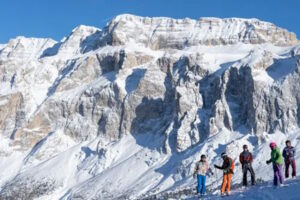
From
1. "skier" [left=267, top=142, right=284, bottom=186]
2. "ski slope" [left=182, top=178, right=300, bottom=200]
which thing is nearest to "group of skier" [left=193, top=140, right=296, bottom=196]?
"skier" [left=267, top=142, right=284, bottom=186]

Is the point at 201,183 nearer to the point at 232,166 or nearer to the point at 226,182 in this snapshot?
the point at 226,182

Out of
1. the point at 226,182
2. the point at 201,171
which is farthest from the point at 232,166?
the point at 201,171

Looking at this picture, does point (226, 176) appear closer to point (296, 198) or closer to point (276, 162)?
point (276, 162)

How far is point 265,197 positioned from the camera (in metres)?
36.3

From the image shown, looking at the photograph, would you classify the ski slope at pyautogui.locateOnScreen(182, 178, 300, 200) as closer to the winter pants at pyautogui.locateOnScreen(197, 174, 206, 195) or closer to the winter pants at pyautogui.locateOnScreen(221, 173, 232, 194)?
the winter pants at pyautogui.locateOnScreen(221, 173, 232, 194)

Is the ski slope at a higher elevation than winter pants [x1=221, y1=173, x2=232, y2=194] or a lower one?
lower

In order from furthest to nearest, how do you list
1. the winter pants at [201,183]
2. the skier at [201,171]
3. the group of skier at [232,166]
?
the winter pants at [201,183], the skier at [201,171], the group of skier at [232,166]

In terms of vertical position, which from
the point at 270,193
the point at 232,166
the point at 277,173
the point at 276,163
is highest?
the point at 232,166

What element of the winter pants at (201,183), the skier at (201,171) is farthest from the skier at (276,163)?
the winter pants at (201,183)

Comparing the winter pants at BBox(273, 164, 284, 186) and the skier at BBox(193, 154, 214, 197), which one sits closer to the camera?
the winter pants at BBox(273, 164, 284, 186)

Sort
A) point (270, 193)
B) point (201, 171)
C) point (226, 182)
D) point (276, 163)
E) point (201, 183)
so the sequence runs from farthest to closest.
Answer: point (201, 183), point (201, 171), point (226, 182), point (276, 163), point (270, 193)

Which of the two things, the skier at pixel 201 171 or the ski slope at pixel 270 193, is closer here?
the ski slope at pixel 270 193

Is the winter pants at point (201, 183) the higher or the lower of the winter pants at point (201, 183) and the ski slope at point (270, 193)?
the higher

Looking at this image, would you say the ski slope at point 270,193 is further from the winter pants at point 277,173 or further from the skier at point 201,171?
the skier at point 201,171
